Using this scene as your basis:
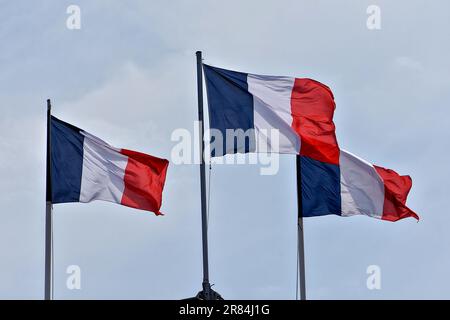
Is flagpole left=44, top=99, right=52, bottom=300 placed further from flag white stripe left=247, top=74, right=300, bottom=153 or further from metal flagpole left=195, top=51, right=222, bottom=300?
flag white stripe left=247, top=74, right=300, bottom=153

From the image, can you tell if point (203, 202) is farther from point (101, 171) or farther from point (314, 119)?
point (314, 119)

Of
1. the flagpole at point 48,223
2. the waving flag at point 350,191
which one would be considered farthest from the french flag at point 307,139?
the flagpole at point 48,223

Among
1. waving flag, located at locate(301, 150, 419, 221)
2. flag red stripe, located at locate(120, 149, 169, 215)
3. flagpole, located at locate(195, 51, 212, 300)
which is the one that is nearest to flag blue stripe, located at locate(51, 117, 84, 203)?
flag red stripe, located at locate(120, 149, 169, 215)

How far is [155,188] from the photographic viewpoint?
34.7 meters

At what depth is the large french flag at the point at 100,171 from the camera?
34.0 meters

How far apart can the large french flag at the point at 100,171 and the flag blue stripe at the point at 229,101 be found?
232 cm

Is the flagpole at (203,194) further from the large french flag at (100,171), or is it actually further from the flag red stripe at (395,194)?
the flag red stripe at (395,194)

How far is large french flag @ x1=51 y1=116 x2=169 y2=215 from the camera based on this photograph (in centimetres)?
3397

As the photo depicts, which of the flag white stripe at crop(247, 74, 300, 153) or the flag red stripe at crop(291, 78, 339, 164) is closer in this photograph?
the flag white stripe at crop(247, 74, 300, 153)

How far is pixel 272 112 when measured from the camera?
34.8m
